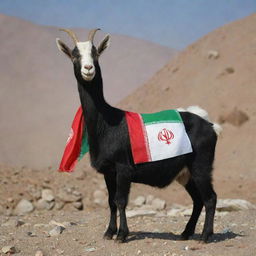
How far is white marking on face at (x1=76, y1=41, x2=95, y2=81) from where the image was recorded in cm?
877

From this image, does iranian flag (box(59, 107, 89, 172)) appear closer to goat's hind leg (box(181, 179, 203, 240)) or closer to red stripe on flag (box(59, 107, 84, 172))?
red stripe on flag (box(59, 107, 84, 172))

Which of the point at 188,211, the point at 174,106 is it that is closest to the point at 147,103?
the point at 174,106

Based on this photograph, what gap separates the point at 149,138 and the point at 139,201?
1058cm

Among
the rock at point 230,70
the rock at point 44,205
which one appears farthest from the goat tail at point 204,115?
the rock at point 230,70

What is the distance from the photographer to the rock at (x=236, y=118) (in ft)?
94.2

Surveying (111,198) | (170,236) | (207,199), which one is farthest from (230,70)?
(111,198)

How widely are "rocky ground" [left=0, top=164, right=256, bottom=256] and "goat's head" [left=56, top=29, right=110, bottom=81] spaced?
2.82m

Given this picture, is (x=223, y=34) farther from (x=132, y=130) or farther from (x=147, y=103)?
(x=132, y=130)

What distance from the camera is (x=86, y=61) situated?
8836 millimetres

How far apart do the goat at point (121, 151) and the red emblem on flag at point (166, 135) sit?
34 cm

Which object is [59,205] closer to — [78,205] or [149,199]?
[78,205]

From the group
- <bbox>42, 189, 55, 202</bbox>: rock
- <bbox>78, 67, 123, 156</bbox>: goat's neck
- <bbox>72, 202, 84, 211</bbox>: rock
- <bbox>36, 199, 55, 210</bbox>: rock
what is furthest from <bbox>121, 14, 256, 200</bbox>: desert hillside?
<bbox>78, 67, 123, 156</bbox>: goat's neck

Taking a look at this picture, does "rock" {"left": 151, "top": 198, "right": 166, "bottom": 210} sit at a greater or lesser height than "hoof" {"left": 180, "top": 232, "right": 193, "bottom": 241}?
lesser

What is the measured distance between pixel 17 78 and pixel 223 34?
1801 cm
